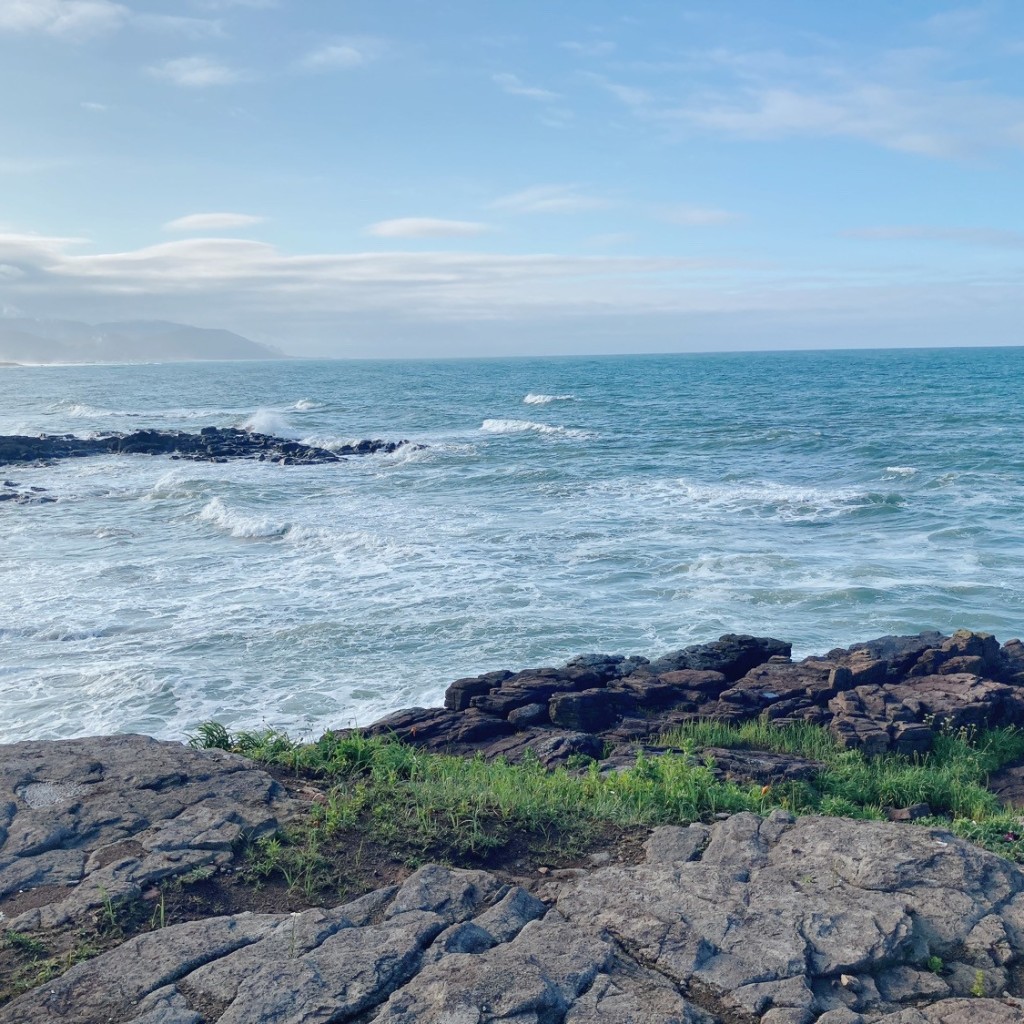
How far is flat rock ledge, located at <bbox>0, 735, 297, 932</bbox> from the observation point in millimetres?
5449

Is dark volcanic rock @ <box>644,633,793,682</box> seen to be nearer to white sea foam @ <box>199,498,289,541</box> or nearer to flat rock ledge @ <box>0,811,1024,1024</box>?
flat rock ledge @ <box>0,811,1024,1024</box>

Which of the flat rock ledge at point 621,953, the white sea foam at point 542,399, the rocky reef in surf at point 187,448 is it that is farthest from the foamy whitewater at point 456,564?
the white sea foam at point 542,399

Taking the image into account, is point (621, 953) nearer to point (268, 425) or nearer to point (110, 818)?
point (110, 818)

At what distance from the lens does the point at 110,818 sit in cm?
630

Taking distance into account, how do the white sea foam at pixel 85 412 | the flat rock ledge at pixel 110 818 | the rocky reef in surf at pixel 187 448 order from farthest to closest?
1. the white sea foam at pixel 85 412
2. the rocky reef in surf at pixel 187 448
3. the flat rock ledge at pixel 110 818

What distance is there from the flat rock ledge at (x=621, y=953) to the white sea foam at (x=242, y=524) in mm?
18545

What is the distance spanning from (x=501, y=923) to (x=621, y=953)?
0.67 meters

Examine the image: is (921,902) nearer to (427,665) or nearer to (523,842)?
(523,842)

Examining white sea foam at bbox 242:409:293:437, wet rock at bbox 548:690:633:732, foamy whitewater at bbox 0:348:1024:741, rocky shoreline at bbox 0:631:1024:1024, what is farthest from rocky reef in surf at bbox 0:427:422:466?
rocky shoreline at bbox 0:631:1024:1024

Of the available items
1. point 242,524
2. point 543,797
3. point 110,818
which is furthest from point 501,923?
point 242,524

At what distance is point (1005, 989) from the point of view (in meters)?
4.53

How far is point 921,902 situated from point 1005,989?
2.21 feet

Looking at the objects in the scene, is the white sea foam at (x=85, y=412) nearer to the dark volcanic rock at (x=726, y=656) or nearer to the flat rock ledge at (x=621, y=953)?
the dark volcanic rock at (x=726, y=656)

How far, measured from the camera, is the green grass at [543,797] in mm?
6133
